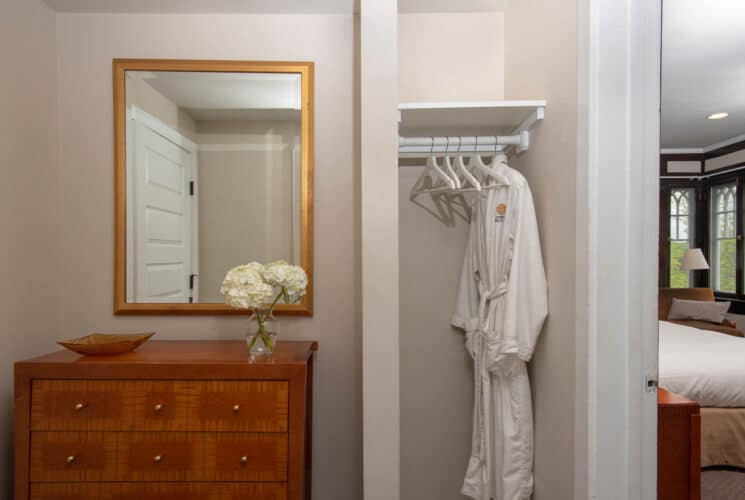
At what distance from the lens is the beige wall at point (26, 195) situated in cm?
175

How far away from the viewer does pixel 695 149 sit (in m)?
4.03

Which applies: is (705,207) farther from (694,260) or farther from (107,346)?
(107,346)

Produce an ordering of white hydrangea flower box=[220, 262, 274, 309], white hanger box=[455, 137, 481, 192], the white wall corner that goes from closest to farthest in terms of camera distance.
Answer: the white wall corner, white hydrangea flower box=[220, 262, 274, 309], white hanger box=[455, 137, 481, 192]

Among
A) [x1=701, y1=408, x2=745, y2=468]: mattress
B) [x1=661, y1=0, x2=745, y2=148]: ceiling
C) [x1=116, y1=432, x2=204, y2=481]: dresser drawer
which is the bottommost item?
[x1=701, y1=408, x2=745, y2=468]: mattress

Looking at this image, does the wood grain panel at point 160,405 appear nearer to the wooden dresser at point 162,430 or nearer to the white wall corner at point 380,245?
the wooden dresser at point 162,430

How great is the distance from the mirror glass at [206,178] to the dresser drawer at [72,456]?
2.12 ft

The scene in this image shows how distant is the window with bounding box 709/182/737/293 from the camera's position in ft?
11.6

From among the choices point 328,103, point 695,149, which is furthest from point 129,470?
point 695,149

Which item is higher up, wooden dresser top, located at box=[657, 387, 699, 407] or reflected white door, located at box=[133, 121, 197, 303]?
reflected white door, located at box=[133, 121, 197, 303]

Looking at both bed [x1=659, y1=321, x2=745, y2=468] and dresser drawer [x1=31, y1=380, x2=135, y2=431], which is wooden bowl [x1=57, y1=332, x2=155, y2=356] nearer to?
dresser drawer [x1=31, y1=380, x2=135, y2=431]

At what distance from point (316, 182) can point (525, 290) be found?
41.6 inches

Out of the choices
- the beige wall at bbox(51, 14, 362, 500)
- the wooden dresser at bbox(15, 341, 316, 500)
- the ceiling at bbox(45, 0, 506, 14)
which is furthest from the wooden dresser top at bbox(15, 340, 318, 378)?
the ceiling at bbox(45, 0, 506, 14)

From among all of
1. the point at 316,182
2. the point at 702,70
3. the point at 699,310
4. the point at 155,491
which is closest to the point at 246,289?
the point at 316,182

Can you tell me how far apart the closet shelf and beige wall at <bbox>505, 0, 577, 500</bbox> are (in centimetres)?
6
